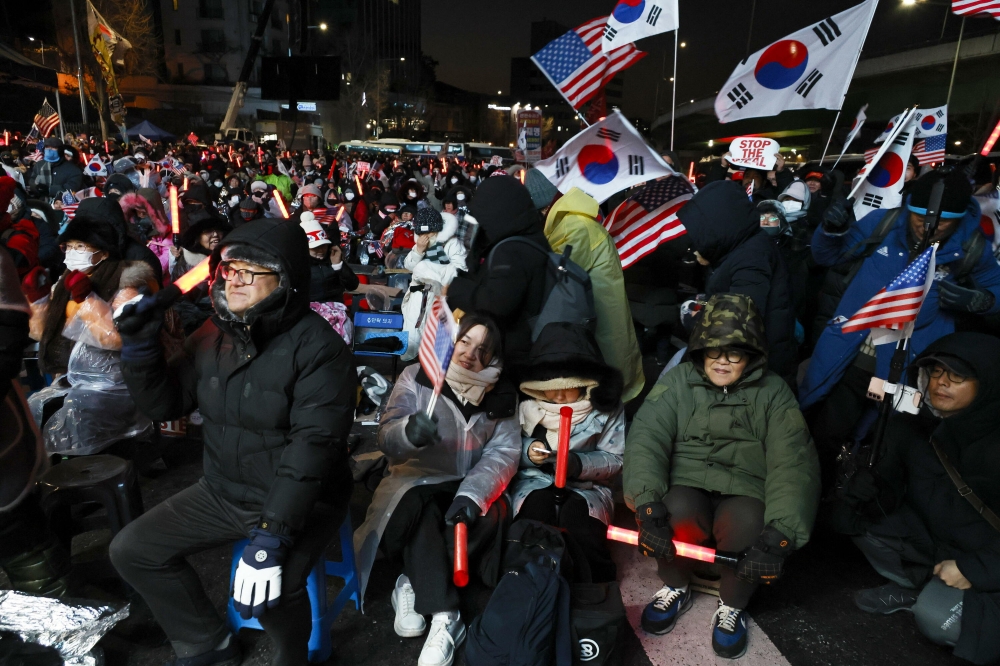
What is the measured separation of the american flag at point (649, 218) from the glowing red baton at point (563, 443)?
2.52 m

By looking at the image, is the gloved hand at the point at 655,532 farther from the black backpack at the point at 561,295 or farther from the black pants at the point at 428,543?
the black backpack at the point at 561,295

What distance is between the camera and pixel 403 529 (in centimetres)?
294

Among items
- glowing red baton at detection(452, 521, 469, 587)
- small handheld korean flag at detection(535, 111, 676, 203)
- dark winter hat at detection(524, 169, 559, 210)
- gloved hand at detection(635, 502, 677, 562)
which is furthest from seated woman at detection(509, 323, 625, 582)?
small handheld korean flag at detection(535, 111, 676, 203)

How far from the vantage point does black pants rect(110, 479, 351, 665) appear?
2.38m

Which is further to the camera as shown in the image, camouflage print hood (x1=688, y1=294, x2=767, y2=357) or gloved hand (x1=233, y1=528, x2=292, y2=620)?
camouflage print hood (x1=688, y1=294, x2=767, y2=357)

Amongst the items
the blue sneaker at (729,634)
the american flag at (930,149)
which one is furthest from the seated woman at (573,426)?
the american flag at (930,149)

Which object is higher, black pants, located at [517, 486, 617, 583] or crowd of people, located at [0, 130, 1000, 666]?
crowd of people, located at [0, 130, 1000, 666]

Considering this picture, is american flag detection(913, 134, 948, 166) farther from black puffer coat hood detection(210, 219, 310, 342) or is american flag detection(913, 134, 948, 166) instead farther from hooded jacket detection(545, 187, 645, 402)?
black puffer coat hood detection(210, 219, 310, 342)

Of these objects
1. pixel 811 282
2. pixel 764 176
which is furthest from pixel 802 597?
pixel 764 176

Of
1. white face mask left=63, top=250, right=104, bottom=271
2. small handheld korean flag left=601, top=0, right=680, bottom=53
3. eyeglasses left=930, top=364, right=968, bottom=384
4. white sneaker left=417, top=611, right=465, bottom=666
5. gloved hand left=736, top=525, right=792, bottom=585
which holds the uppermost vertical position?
small handheld korean flag left=601, top=0, right=680, bottom=53

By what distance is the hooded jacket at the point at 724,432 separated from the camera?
9.87 ft

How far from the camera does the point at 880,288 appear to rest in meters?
3.75

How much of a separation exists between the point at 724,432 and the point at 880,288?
1505 millimetres

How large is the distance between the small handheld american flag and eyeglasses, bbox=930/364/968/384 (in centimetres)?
233
